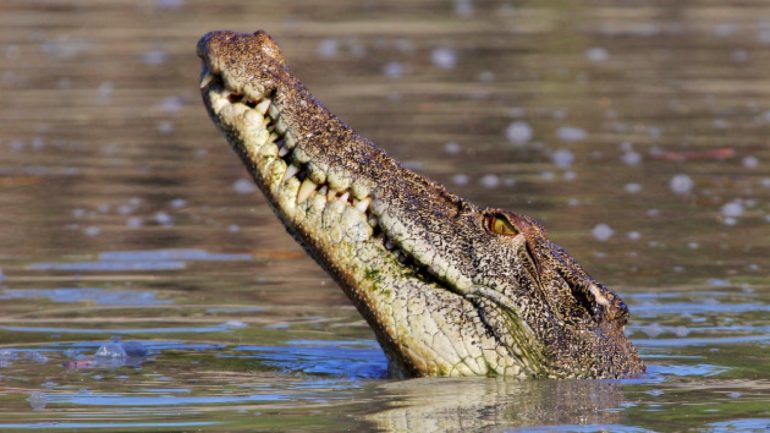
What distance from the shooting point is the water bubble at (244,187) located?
10.8 meters

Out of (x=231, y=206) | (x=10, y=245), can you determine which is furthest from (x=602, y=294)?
(x=231, y=206)

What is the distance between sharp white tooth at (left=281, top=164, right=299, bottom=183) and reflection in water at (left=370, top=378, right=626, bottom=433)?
806 millimetres

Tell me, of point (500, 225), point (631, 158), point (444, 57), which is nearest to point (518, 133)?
point (631, 158)

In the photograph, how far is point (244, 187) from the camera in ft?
35.6

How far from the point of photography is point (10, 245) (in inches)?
344

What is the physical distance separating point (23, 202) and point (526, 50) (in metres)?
9.74

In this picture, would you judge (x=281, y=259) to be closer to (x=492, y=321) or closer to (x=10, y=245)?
(x=10, y=245)

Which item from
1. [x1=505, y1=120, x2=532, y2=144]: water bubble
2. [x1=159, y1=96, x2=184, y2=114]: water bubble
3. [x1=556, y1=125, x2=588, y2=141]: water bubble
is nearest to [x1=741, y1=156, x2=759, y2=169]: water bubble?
[x1=556, y1=125, x2=588, y2=141]: water bubble

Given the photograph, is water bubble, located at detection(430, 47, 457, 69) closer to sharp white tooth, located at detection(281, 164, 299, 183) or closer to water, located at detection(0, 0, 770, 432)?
water, located at detection(0, 0, 770, 432)

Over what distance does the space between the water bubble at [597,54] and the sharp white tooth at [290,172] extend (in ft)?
42.9

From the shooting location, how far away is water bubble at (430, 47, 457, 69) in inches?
696

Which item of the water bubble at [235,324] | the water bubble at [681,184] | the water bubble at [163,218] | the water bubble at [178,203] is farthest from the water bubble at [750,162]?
the water bubble at [235,324]

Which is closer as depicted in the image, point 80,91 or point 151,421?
point 151,421

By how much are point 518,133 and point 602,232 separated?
388 centimetres
